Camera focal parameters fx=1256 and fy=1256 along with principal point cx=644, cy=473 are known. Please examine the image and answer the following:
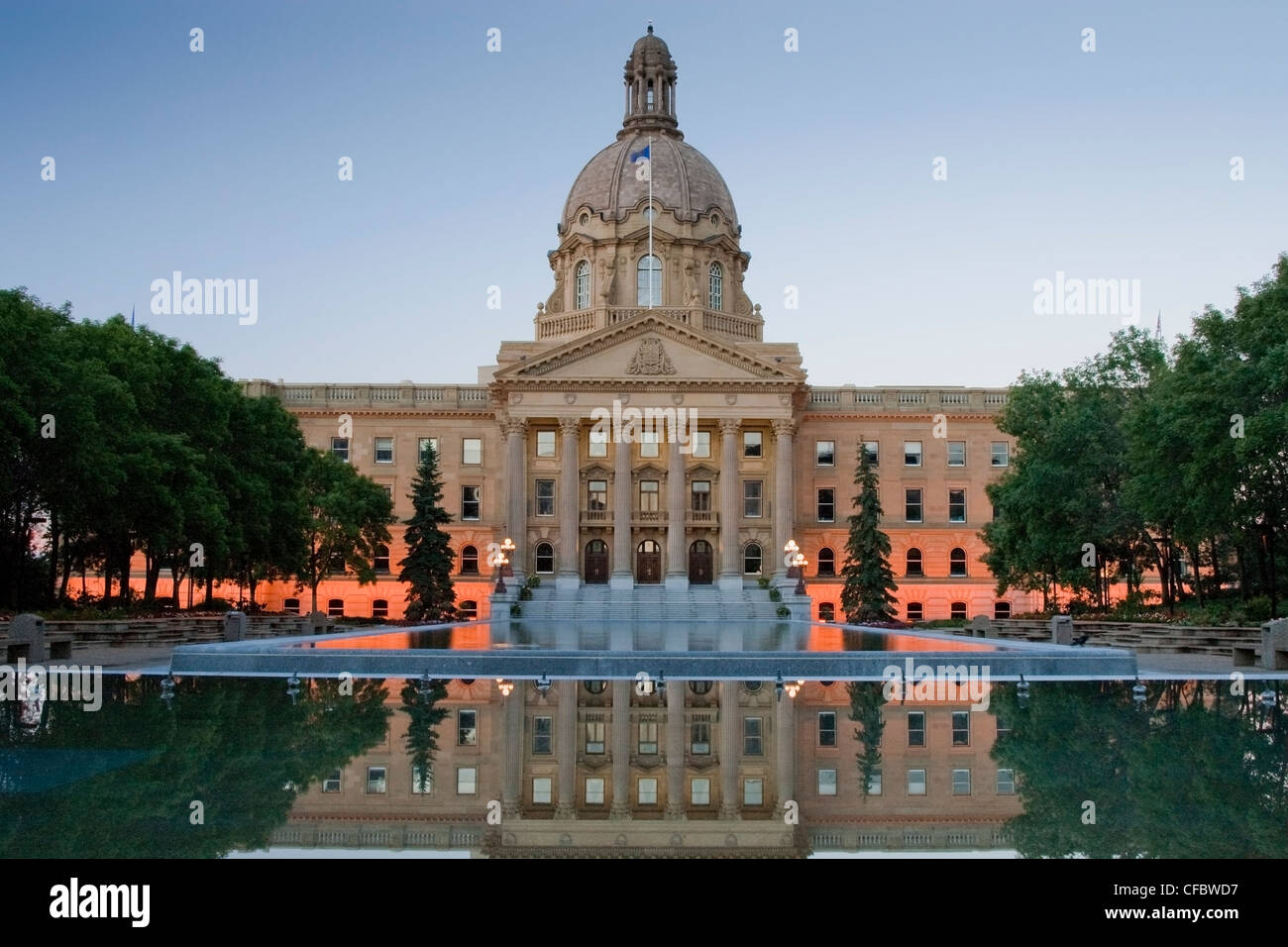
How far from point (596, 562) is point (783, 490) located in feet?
35.0

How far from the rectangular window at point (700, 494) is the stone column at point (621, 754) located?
4780 centimetres

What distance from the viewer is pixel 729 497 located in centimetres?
6506

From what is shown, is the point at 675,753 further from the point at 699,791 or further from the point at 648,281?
the point at 648,281

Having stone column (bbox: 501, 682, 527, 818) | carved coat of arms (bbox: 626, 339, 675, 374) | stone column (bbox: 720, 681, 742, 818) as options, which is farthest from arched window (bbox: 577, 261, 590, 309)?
stone column (bbox: 501, 682, 527, 818)

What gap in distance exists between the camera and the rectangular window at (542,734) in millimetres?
13137

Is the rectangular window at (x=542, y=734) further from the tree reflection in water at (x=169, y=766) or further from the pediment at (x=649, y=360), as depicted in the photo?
the pediment at (x=649, y=360)

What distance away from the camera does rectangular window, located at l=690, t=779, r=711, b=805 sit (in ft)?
34.1

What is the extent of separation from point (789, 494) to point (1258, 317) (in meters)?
31.6

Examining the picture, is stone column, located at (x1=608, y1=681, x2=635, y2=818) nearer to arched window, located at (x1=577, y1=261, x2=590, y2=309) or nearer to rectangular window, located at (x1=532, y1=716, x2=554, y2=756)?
rectangular window, located at (x1=532, y1=716, x2=554, y2=756)
